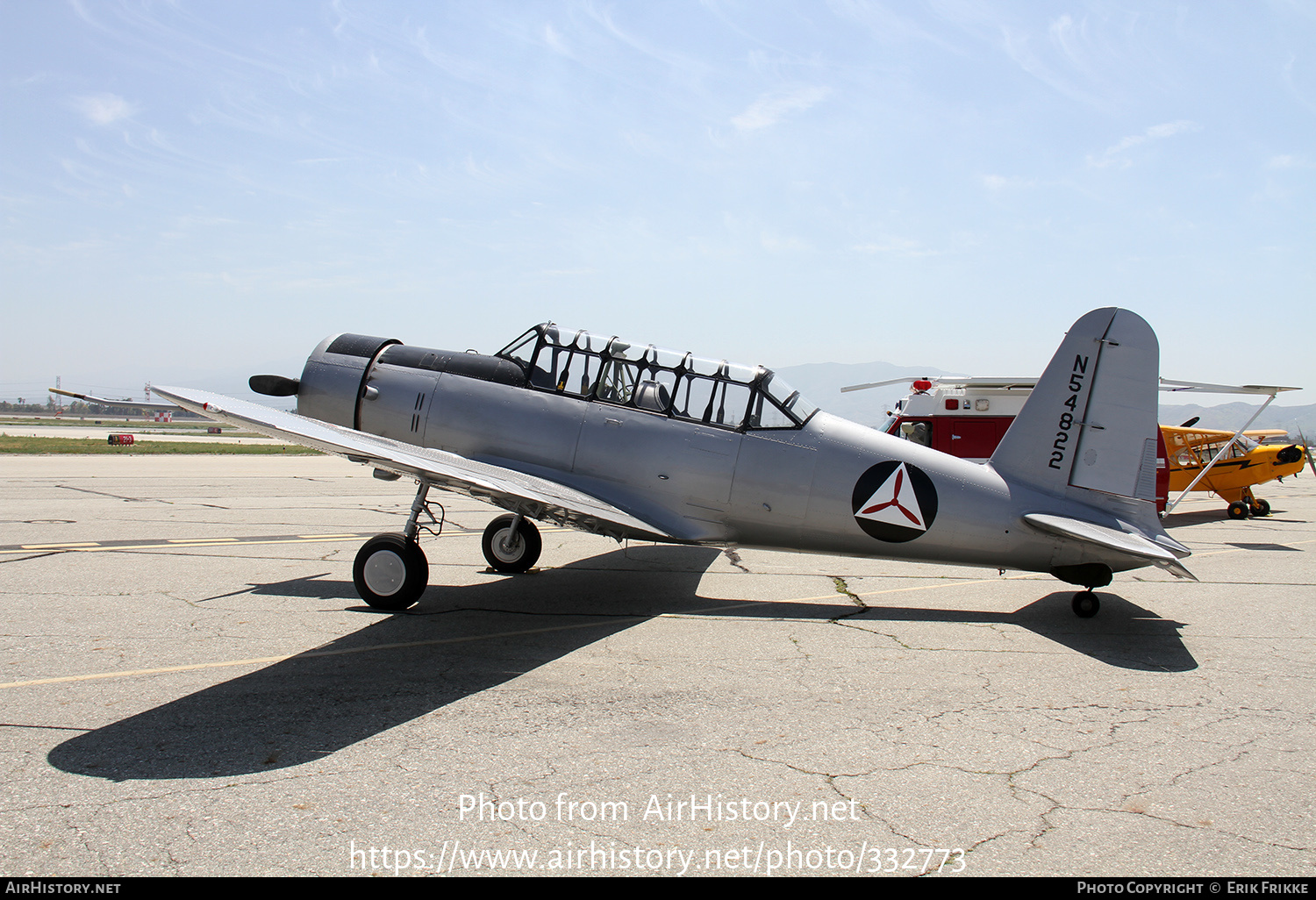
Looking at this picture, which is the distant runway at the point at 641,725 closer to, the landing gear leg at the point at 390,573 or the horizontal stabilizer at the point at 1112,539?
the landing gear leg at the point at 390,573

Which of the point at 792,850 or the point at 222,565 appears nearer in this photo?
the point at 792,850

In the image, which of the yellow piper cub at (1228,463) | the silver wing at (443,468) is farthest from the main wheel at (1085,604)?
the yellow piper cub at (1228,463)

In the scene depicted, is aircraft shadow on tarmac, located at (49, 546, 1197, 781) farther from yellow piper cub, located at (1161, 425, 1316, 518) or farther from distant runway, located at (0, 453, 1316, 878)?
yellow piper cub, located at (1161, 425, 1316, 518)

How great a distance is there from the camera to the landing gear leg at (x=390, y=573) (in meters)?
6.95

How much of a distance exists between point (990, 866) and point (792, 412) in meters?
5.26

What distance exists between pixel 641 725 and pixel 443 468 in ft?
9.31

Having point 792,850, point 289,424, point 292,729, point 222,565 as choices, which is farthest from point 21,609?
point 792,850

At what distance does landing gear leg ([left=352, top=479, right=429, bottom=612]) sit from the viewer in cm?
695

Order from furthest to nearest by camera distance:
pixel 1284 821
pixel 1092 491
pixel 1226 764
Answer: pixel 1092 491 → pixel 1226 764 → pixel 1284 821

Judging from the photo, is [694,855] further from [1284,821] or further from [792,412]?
[792,412]

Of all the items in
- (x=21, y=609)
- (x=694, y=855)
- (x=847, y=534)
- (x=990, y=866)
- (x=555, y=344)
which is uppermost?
(x=555, y=344)

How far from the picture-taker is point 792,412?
25.7 ft

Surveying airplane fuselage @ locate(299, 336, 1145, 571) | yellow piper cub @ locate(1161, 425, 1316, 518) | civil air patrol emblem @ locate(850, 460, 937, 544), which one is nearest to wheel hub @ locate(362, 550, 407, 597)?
airplane fuselage @ locate(299, 336, 1145, 571)

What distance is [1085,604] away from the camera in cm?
739
